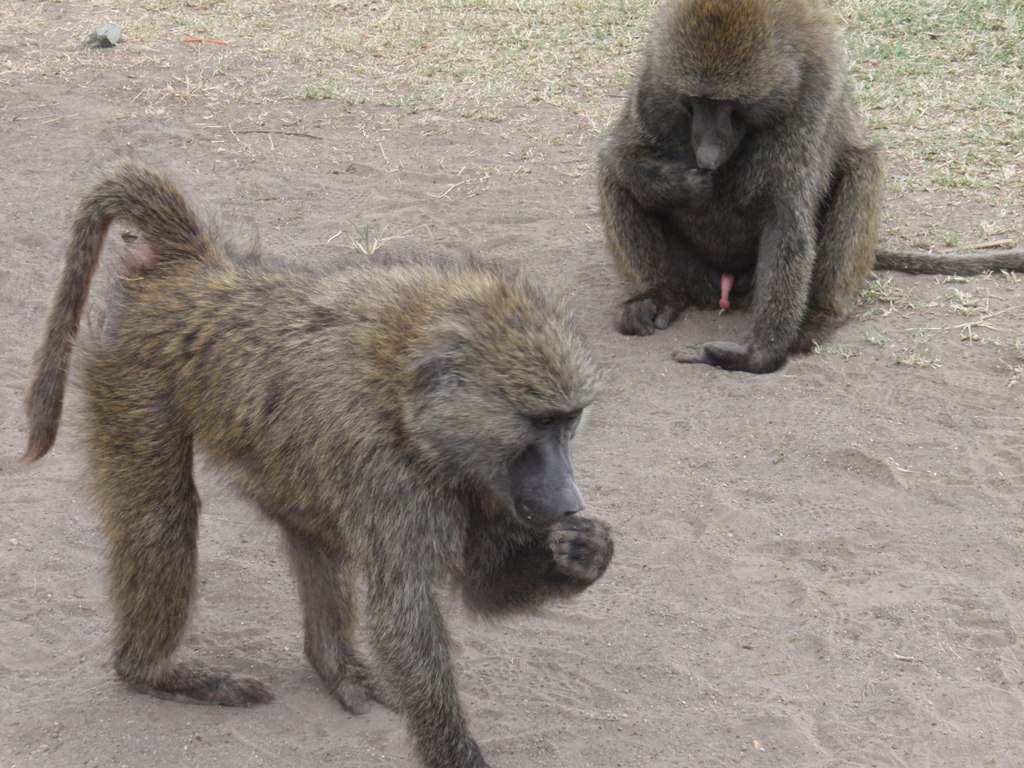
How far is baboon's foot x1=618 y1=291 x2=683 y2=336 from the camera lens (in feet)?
19.3

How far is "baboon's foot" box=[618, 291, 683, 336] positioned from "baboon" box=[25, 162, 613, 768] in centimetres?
242

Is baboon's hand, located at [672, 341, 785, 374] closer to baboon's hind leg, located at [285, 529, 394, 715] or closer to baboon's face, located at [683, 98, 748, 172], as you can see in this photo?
baboon's face, located at [683, 98, 748, 172]

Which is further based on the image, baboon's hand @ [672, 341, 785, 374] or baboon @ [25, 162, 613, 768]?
baboon's hand @ [672, 341, 785, 374]

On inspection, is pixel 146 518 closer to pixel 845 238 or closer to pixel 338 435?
pixel 338 435

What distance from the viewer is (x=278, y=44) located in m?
8.95

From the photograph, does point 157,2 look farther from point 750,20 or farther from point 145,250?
point 145,250

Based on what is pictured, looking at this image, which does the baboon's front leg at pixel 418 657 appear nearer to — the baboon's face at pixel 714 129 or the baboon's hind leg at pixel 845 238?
the baboon's face at pixel 714 129

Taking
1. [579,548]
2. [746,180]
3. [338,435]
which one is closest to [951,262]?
[746,180]

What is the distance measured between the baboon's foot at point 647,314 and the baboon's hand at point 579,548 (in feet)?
8.39

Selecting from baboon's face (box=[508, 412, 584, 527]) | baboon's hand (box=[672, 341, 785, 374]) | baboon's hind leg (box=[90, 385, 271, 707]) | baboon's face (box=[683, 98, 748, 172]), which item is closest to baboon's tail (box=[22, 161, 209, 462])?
baboon's hind leg (box=[90, 385, 271, 707])

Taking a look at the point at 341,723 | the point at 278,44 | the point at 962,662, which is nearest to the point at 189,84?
the point at 278,44

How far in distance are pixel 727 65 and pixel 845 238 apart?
3.23ft

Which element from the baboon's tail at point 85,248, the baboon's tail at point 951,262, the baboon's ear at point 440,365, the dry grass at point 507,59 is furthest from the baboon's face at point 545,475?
the dry grass at point 507,59

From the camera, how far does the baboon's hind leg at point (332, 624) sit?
3.77 meters
